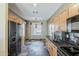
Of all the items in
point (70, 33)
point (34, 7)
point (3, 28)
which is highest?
point (34, 7)

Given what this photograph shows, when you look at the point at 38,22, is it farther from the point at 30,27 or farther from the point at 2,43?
the point at 2,43

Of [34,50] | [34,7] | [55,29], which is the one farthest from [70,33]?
[34,50]

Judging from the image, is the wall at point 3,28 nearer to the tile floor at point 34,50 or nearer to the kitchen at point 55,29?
the kitchen at point 55,29

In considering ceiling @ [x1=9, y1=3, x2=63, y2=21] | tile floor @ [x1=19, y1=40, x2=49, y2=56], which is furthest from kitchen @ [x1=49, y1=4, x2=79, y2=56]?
tile floor @ [x1=19, y1=40, x2=49, y2=56]

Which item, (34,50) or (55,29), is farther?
(34,50)

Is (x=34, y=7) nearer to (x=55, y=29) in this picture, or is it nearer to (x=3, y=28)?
(x=55, y=29)

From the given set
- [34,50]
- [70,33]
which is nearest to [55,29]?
[34,50]

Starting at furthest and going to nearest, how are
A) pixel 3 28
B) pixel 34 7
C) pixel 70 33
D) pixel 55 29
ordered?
pixel 55 29, pixel 34 7, pixel 70 33, pixel 3 28

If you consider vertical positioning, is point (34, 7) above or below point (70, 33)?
above

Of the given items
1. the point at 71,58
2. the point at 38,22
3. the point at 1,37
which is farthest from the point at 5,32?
the point at 38,22

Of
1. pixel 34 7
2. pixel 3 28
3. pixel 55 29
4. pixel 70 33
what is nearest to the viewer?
pixel 3 28

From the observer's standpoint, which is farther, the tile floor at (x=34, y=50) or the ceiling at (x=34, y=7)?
the tile floor at (x=34, y=50)

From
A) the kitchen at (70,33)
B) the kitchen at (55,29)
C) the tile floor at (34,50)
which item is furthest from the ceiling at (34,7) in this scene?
the tile floor at (34,50)

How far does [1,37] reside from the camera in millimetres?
1213
